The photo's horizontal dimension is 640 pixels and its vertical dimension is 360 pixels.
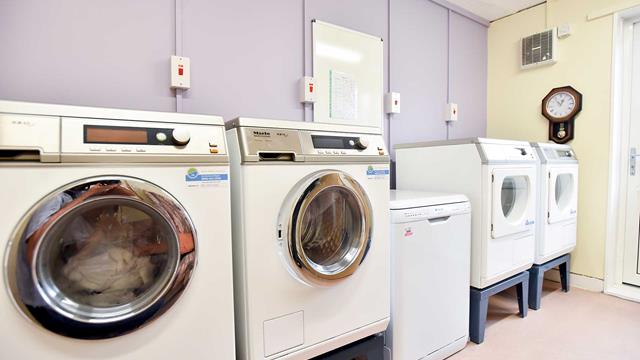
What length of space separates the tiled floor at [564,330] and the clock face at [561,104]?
1474 millimetres

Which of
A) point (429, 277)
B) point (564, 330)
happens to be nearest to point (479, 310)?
point (429, 277)

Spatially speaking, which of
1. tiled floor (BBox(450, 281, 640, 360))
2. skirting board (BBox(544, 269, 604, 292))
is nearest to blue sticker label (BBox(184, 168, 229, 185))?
tiled floor (BBox(450, 281, 640, 360))

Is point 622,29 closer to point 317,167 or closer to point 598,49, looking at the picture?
point 598,49

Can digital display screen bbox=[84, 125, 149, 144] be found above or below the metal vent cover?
below

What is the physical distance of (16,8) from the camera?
133 centimetres

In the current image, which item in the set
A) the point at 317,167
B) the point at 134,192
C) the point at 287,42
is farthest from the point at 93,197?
the point at 287,42

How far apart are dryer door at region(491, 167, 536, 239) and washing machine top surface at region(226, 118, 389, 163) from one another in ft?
3.40

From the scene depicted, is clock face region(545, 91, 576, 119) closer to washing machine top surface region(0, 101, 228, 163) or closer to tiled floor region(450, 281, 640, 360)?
tiled floor region(450, 281, 640, 360)

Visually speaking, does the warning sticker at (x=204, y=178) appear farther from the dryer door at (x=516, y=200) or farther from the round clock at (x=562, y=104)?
the round clock at (x=562, y=104)

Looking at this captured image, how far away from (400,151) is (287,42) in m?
1.08

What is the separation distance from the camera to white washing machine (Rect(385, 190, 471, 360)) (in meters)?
1.54

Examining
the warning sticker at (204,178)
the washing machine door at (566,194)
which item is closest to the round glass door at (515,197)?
the washing machine door at (566,194)

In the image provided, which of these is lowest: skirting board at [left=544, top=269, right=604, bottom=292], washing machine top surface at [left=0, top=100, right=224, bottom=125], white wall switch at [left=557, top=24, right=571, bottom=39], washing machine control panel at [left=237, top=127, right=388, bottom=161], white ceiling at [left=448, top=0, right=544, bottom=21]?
skirting board at [left=544, top=269, right=604, bottom=292]

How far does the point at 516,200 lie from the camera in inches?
88.5
